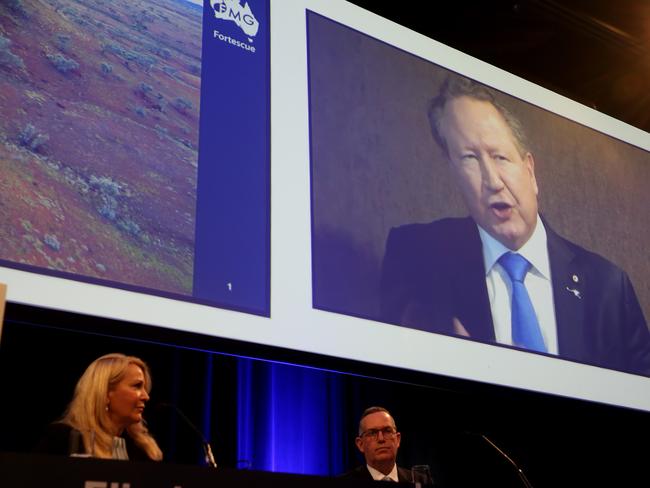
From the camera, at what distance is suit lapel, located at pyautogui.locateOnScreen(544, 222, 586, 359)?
3.26m

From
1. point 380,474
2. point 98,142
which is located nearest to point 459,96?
point 380,474

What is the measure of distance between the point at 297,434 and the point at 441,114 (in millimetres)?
1585

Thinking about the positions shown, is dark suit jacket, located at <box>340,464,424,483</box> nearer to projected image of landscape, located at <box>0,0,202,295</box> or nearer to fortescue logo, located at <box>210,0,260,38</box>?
projected image of landscape, located at <box>0,0,202,295</box>

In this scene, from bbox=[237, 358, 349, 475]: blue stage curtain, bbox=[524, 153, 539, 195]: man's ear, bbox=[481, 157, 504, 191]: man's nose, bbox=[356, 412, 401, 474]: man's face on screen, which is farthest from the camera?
bbox=[237, 358, 349, 475]: blue stage curtain

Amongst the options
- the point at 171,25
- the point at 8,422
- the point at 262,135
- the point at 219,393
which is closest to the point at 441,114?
the point at 262,135

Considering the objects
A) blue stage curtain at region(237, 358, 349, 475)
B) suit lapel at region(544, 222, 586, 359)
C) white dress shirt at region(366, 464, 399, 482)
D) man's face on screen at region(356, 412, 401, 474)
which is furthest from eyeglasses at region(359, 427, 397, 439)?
blue stage curtain at region(237, 358, 349, 475)

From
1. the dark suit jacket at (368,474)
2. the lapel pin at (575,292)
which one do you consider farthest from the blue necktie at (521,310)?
the dark suit jacket at (368,474)

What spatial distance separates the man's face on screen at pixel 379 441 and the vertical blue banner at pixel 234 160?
0.74 m

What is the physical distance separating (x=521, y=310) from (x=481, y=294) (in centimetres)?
18

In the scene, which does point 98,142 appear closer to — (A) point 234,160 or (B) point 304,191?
(A) point 234,160

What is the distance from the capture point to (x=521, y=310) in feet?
10.5

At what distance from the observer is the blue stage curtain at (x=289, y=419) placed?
380cm

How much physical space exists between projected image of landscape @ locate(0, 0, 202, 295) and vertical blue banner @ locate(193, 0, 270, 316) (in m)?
0.05

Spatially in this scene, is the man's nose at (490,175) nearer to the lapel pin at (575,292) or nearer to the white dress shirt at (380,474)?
the lapel pin at (575,292)
